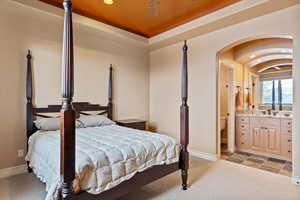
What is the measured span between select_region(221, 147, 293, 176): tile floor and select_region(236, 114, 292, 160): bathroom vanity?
0.18 m

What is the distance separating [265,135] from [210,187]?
7.93ft

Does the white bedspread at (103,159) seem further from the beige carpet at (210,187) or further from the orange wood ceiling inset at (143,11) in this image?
the orange wood ceiling inset at (143,11)

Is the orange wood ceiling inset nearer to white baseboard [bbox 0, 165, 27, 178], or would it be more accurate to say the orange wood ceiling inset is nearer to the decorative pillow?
the decorative pillow

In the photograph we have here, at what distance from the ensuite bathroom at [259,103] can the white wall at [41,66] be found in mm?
2796

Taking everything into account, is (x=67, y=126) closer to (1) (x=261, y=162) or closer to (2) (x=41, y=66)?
(2) (x=41, y=66)

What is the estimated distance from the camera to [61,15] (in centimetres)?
331

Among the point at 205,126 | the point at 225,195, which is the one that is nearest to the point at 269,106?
the point at 205,126

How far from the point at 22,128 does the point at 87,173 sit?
225 cm

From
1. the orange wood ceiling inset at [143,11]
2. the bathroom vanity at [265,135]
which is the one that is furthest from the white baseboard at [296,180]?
the orange wood ceiling inset at [143,11]

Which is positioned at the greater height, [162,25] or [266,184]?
[162,25]

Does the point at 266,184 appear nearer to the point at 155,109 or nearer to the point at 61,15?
the point at 155,109

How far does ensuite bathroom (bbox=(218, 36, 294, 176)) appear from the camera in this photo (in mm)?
3711

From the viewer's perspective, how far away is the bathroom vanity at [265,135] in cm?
368

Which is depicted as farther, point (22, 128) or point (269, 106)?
point (269, 106)
